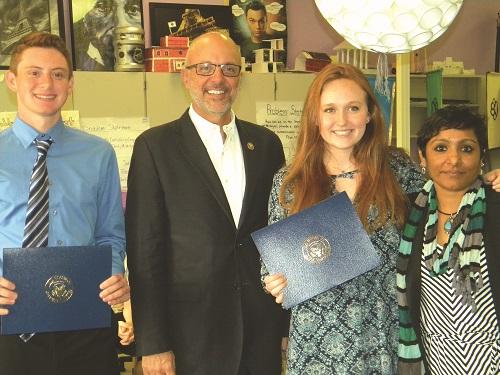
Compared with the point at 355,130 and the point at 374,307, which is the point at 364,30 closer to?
the point at 355,130

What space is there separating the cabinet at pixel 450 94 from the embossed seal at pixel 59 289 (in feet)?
16.5

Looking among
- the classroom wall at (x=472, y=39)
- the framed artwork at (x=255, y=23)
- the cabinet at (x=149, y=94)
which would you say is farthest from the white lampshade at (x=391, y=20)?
the classroom wall at (x=472, y=39)

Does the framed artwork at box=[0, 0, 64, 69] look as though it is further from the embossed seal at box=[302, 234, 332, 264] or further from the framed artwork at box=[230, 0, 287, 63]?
the embossed seal at box=[302, 234, 332, 264]

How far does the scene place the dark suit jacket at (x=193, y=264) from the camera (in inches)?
98.4

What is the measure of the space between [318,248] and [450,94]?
5.33 m

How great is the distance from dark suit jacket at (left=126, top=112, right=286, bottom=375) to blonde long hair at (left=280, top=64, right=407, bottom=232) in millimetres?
268

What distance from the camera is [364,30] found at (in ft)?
6.16

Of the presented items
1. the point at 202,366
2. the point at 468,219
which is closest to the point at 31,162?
the point at 202,366

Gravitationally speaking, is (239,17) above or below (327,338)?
above

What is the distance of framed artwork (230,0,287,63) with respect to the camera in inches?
246

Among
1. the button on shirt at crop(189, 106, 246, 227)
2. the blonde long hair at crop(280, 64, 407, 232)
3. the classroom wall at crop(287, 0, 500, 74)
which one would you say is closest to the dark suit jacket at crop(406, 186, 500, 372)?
the blonde long hair at crop(280, 64, 407, 232)

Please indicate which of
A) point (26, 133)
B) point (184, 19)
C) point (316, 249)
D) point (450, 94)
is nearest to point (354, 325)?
point (316, 249)

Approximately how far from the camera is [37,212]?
2.26 metres

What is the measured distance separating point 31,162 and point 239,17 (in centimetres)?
425
